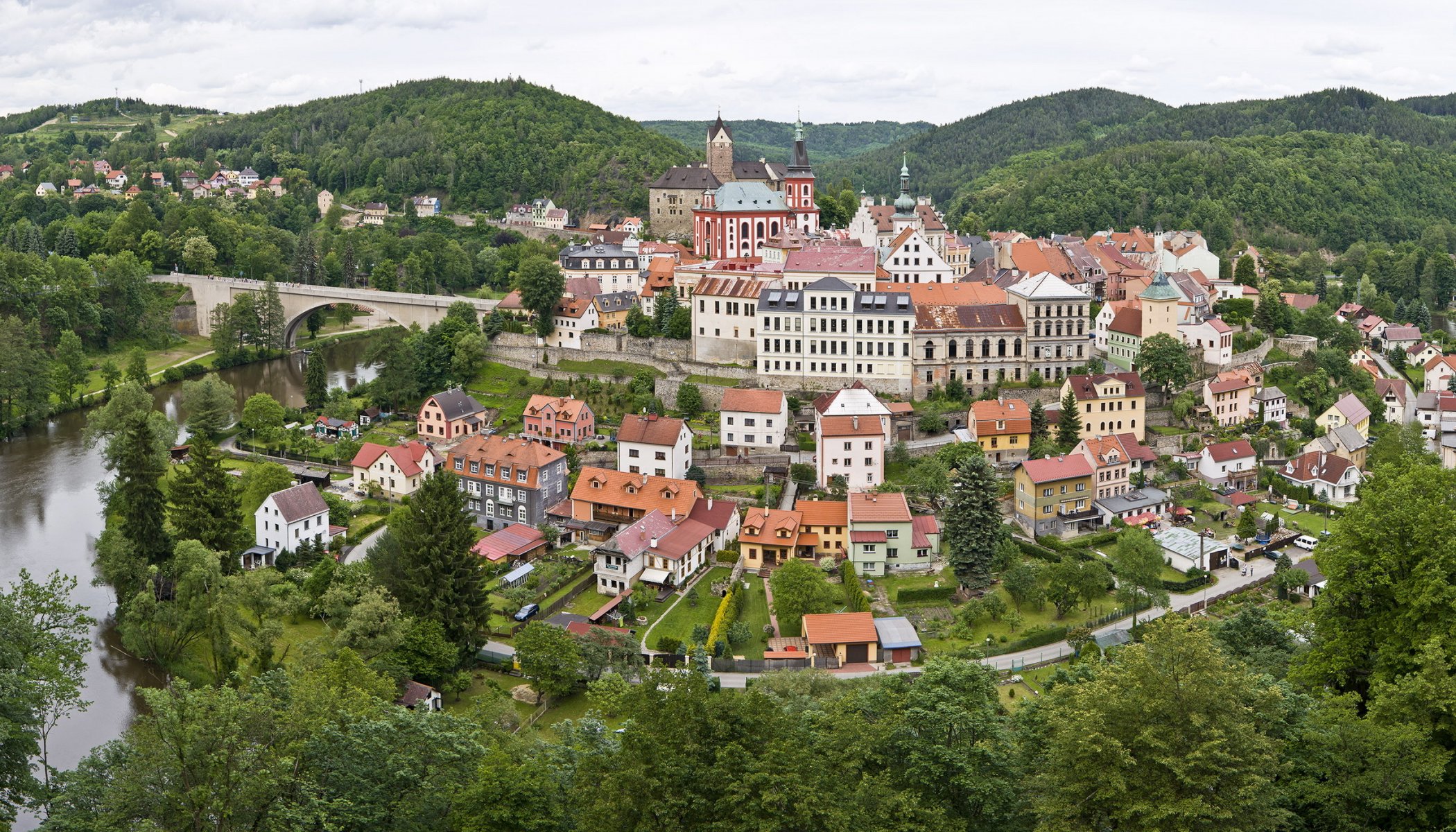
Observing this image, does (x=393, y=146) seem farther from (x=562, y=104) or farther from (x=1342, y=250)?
(x=1342, y=250)

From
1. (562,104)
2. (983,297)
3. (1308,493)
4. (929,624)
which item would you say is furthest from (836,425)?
(562,104)

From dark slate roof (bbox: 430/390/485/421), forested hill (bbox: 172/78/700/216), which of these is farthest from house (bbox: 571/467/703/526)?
forested hill (bbox: 172/78/700/216)

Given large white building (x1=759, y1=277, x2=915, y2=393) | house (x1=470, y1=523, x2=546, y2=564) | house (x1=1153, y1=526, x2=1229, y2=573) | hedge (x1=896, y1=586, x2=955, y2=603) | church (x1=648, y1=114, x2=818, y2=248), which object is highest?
church (x1=648, y1=114, x2=818, y2=248)

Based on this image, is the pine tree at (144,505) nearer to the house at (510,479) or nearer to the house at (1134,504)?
the house at (510,479)

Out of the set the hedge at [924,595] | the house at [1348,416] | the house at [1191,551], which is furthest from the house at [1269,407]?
the hedge at [924,595]

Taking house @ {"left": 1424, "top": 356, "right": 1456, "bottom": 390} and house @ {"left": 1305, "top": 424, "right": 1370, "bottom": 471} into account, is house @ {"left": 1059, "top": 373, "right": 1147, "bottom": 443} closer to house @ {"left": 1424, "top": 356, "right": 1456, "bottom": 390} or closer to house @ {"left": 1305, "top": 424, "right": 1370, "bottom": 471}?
house @ {"left": 1305, "top": 424, "right": 1370, "bottom": 471}

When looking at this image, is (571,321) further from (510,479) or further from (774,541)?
(774,541)

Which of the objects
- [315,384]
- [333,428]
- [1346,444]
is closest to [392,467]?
[333,428]
